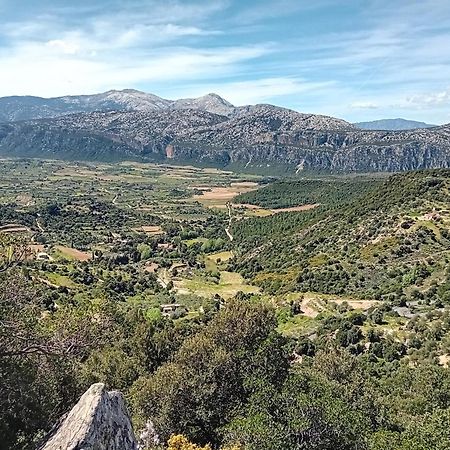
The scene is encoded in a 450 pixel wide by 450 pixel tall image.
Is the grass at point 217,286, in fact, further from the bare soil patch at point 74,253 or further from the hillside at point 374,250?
the bare soil patch at point 74,253

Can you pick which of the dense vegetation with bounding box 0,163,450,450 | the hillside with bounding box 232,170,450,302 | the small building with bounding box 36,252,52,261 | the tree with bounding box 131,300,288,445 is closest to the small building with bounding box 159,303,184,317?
the dense vegetation with bounding box 0,163,450,450

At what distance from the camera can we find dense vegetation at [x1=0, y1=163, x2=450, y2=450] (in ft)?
85.4

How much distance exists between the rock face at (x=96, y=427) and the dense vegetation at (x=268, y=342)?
4650mm

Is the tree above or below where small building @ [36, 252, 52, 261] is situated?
above

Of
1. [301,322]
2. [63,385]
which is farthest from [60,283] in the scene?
[63,385]

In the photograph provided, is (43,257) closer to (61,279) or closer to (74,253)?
(74,253)

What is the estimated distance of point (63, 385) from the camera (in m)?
28.2

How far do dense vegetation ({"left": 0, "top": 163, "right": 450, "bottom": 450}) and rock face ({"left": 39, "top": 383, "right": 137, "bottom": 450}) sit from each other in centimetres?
465

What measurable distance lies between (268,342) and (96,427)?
1937cm

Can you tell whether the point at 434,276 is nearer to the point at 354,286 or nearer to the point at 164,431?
the point at 354,286

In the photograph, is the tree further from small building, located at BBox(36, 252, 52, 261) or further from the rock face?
small building, located at BBox(36, 252, 52, 261)

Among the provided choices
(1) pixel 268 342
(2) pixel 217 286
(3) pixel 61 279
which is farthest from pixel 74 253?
(1) pixel 268 342

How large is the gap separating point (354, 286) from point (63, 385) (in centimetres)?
7434

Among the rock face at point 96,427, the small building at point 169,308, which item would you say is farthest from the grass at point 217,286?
the rock face at point 96,427
